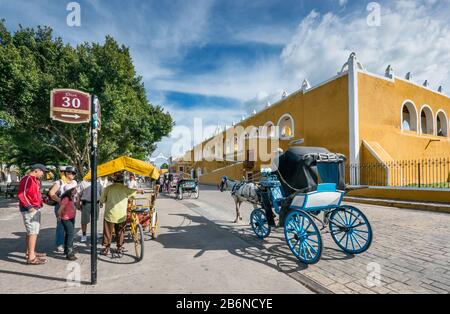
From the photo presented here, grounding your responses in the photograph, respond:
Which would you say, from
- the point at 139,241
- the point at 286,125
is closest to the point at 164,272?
the point at 139,241

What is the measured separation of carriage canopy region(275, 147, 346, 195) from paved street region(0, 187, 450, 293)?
137cm

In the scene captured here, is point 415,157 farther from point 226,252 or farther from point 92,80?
point 92,80

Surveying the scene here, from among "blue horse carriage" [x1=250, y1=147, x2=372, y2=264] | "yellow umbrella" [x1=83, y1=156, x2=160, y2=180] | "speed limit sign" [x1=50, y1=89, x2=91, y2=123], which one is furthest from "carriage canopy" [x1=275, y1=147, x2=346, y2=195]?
"speed limit sign" [x1=50, y1=89, x2=91, y2=123]

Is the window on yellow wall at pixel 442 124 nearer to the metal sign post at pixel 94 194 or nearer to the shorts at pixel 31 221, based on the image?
the metal sign post at pixel 94 194

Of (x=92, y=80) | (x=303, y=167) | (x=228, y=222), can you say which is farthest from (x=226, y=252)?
(x=92, y=80)

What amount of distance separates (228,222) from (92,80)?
31.0ft

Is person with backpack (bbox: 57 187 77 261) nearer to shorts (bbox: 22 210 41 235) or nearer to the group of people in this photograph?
the group of people

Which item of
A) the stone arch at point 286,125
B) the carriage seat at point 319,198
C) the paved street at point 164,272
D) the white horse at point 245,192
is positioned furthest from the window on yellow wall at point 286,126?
the carriage seat at point 319,198

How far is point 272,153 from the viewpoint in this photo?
879 inches

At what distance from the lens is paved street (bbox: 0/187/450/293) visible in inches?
128

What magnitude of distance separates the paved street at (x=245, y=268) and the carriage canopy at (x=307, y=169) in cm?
137

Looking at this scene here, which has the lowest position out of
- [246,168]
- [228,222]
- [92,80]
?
[228,222]
